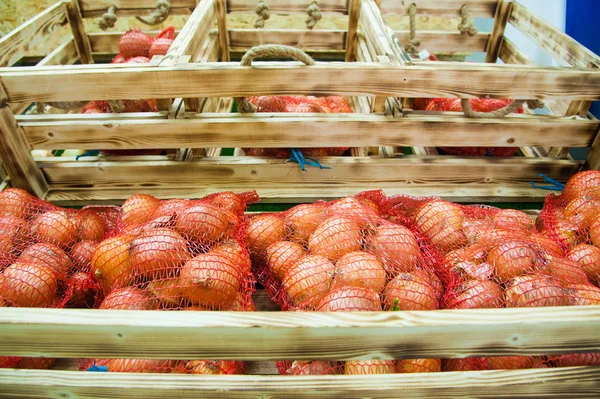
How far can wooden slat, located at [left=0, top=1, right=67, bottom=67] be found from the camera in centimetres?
235

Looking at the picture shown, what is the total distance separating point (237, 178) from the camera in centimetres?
229

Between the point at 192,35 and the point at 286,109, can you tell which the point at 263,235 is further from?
the point at 192,35

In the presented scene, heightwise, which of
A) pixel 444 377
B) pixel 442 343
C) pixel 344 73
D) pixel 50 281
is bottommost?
pixel 50 281

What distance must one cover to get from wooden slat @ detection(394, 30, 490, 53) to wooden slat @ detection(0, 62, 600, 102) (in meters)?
1.59

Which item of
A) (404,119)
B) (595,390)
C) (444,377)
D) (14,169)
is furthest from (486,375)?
(14,169)

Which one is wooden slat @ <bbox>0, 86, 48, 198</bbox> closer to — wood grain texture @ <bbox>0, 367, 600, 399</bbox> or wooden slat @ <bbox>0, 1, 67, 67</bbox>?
wooden slat @ <bbox>0, 1, 67, 67</bbox>

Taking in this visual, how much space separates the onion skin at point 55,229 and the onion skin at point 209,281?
647mm

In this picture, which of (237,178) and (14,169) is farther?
(237,178)

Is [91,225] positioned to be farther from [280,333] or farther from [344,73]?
[344,73]

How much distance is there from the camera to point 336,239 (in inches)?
61.6

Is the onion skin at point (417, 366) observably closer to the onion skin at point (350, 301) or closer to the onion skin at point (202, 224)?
the onion skin at point (350, 301)

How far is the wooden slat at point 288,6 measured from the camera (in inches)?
120

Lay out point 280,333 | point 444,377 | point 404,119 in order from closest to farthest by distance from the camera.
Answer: point 280,333 < point 444,377 < point 404,119

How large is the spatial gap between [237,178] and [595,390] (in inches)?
69.8
